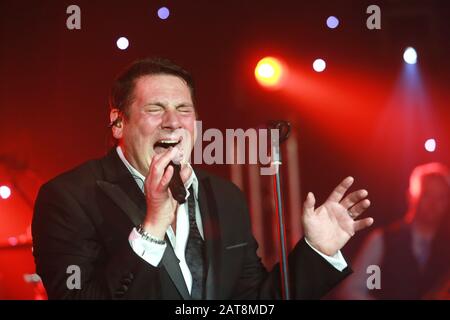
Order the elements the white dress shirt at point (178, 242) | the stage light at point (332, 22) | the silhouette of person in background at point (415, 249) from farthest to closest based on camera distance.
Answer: the stage light at point (332, 22), the silhouette of person in background at point (415, 249), the white dress shirt at point (178, 242)

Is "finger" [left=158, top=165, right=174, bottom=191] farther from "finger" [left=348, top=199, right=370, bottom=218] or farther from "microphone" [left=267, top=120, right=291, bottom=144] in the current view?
"finger" [left=348, top=199, right=370, bottom=218]

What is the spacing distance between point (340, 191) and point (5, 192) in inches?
52.9

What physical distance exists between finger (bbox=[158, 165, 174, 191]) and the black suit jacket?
11 centimetres

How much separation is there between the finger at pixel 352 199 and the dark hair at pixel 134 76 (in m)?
0.75

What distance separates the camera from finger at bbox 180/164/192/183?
2.50 m

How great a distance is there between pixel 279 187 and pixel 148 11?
931 millimetres

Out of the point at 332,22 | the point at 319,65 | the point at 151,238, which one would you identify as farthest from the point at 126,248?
the point at 332,22

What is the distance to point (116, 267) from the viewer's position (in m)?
2.31

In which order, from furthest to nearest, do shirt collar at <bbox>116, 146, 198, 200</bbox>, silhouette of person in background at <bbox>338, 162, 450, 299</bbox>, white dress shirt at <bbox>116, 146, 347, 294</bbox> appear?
silhouette of person in background at <bbox>338, 162, 450, 299</bbox>
shirt collar at <bbox>116, 146, 198, 200</bbox>
white dress shirt at <bbox>116, 146, 347, 294</bbox>

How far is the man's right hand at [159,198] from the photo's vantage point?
2340 mm

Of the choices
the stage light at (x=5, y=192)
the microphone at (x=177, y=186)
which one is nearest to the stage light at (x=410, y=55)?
the microphone at (x=177, y=186)

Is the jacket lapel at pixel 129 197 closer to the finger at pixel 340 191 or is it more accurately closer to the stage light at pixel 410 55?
the finger at pixel 340 191

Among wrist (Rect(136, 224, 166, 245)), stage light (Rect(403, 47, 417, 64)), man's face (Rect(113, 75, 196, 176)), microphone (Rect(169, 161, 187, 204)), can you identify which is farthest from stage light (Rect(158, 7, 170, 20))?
stage light (Rect(403, 47, 417, 64))

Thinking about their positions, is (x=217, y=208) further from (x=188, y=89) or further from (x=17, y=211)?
(x=17, y=211)
